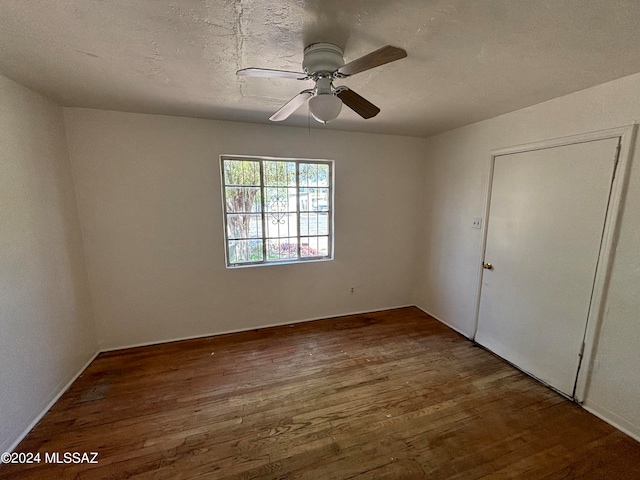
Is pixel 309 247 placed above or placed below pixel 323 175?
below

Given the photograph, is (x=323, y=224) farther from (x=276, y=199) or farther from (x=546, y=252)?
(x=546, y=252)

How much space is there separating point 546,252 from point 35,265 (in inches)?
158

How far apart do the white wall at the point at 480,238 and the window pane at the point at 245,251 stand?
230 cm

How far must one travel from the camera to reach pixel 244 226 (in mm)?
3055

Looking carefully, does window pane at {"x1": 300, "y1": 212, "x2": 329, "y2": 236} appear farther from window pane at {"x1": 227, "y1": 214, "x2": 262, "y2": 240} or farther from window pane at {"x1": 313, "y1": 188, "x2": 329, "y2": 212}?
window pane at {"x1": 227, "y1": 214, "x2": 262, "y2": 240}

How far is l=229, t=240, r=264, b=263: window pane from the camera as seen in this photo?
10.0 feet

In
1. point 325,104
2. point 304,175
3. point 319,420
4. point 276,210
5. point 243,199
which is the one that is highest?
point 325,104

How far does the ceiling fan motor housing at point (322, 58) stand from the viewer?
1.35 m

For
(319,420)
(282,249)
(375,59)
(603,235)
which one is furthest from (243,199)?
(603,235)

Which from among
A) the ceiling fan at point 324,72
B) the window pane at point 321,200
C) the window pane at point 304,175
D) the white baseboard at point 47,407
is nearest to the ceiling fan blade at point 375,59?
the ceiling fan at point 324,72

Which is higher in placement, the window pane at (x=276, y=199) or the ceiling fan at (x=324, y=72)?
the ceiling fan at (x=324, y=72)

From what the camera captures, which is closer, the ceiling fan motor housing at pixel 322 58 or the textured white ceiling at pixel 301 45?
the textured white ceiling at pixel 301 45

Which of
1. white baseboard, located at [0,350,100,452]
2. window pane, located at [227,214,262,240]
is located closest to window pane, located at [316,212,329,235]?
window pane, located at [227,214,262,240]

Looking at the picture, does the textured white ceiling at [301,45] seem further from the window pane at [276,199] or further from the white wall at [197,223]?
the window pane at [276,199]
